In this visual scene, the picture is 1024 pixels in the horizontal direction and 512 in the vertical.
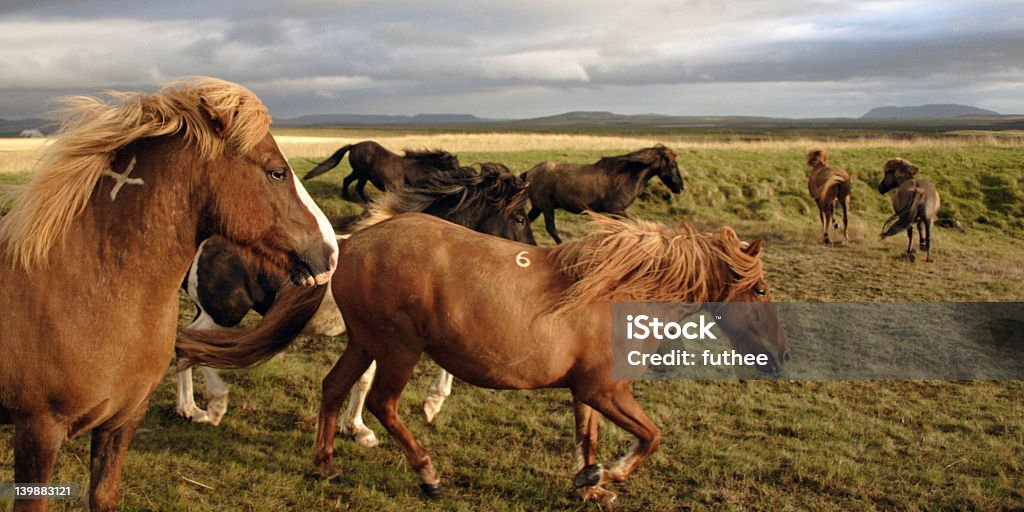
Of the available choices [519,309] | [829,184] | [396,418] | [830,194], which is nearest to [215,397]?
[396,418]

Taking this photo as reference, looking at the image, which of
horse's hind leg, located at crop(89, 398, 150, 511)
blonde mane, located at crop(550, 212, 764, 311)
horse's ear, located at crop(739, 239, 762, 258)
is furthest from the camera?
horse's ear, located at crop(739, 239, 762, 258)

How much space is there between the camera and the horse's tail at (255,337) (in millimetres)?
4508

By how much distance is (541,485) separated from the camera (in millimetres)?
4695

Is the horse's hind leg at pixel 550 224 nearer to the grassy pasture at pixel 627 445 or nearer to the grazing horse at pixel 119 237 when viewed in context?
the grassy pasture at pixel 627 445

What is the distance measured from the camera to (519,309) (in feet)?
13.3

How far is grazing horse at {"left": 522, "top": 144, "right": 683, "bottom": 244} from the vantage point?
49.2 feet

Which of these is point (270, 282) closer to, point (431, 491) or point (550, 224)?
point (431, 491)

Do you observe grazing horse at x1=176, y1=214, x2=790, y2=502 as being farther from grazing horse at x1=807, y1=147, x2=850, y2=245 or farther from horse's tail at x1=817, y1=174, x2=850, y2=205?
horse's tail at x1=817, y1=174, x2=850, y2=205

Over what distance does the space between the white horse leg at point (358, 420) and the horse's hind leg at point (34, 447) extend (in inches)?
105

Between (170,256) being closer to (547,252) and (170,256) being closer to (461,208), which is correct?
(547,252)

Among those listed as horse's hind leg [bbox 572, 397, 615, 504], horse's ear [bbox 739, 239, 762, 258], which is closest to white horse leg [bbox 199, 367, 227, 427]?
horse's hind leg [bbox 572, 397, 615, 504]

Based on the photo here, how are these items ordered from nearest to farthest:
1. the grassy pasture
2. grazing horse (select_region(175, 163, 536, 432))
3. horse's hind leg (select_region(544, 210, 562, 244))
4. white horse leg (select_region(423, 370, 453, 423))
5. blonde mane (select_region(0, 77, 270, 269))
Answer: blonde mane (select_region(0, 77, 270, 269))
the grassy pasture
grazing horse (select_region(175, 163, 536, 432))
white horse leg (select_region(423, 370, 453, 423))
horse's hind leg (select_region(544, 210, 562, 244))

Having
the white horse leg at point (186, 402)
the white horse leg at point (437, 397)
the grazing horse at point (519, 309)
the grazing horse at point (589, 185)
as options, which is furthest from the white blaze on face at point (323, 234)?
the grazing horse at point (589, 185)

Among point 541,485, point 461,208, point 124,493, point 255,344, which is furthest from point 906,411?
point 124,493
